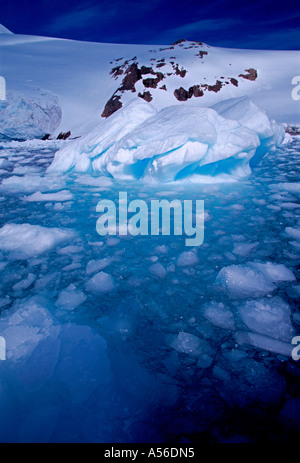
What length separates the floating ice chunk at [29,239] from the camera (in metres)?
2.03

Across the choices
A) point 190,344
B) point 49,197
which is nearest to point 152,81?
point 49,197

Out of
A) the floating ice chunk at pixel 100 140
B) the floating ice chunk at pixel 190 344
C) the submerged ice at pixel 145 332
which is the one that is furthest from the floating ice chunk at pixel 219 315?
the floating ice chunk at pixel 100 140

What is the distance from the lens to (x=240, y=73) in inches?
924

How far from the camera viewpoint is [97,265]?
1.85m

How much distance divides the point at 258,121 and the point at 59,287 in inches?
198

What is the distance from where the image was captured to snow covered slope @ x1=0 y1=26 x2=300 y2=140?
1788 cm

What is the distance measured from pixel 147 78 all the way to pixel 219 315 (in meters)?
24.5

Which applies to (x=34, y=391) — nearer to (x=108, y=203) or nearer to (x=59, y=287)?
(x=59, y=287)

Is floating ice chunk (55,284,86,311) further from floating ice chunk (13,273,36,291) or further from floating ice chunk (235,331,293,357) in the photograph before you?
floating ice chunk (235,331,293,357)

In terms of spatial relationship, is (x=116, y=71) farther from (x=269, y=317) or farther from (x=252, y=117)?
(x=269, y=317)

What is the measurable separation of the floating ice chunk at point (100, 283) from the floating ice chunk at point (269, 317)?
86cm

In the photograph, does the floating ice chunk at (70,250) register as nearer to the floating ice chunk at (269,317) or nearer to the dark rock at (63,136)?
the floating ice chunk at (269,317)

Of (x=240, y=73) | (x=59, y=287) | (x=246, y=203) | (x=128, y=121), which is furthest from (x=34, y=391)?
(x=240, y=73)
